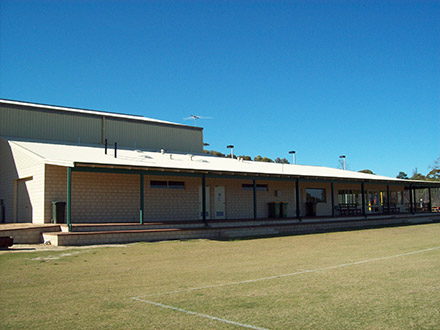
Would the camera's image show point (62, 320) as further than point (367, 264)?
No

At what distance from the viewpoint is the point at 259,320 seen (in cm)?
500

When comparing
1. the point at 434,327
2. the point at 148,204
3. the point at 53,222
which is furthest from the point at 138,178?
the point at 434,327

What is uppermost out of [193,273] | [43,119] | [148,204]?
[43,119]

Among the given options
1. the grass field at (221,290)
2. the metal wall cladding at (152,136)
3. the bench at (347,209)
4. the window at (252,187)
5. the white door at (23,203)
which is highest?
the metal wall cladding at (152,136)

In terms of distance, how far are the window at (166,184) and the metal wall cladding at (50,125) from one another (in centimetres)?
659

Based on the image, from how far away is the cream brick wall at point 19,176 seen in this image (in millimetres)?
16453

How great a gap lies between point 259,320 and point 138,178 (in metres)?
14.2

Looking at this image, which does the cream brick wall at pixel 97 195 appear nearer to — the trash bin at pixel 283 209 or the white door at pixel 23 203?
the white door at pixel 23 203

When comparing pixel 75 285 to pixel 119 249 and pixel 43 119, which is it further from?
pixel 43 119

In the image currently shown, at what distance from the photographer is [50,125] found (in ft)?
74.6

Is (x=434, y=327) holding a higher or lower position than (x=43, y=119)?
lower

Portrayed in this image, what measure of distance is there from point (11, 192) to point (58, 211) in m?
→ 4.64

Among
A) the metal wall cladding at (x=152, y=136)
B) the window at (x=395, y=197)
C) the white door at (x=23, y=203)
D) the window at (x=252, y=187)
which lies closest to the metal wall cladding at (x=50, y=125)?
the metal wall cladding at (x=152, y=136)

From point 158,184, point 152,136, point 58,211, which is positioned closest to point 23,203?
point 58,211
